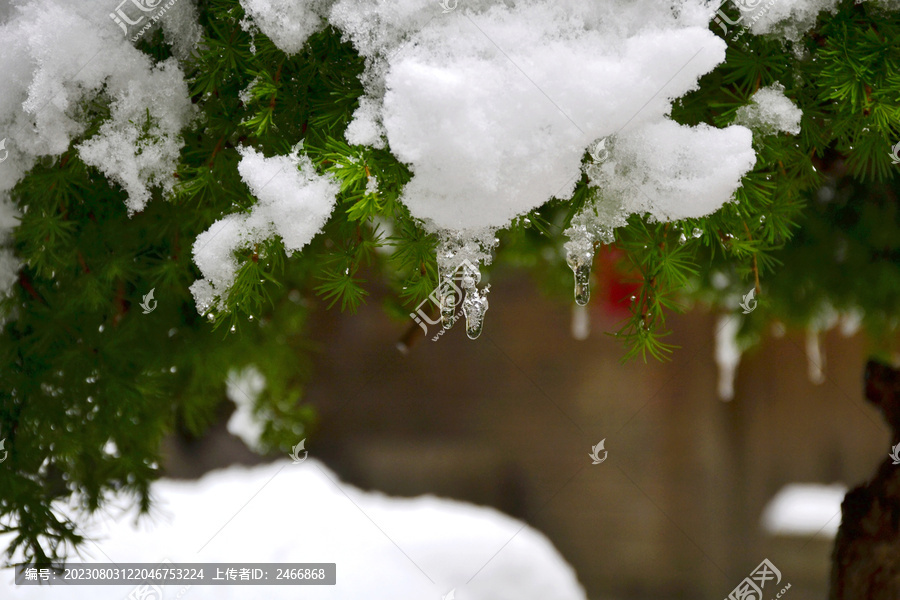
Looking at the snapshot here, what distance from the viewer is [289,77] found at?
39cm

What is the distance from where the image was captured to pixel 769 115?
0.37 m

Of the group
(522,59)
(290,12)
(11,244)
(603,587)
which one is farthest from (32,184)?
(603,587)

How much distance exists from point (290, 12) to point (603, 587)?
0.88 metres

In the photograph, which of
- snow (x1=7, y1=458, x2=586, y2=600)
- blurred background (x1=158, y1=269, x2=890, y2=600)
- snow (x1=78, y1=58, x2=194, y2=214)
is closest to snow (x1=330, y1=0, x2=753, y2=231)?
snow (x1=78, y1=58, x2=194, y2=214)

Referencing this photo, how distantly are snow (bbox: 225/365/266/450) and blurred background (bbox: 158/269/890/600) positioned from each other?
2.4 inches

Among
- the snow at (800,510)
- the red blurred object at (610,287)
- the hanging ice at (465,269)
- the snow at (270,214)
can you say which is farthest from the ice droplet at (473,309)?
the snow at (800,510)

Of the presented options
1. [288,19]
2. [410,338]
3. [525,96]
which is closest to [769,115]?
[525,96]

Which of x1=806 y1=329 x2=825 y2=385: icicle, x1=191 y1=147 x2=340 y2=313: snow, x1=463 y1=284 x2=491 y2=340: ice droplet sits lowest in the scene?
x1=806 y1=329 x2=825 y2=385: icicle

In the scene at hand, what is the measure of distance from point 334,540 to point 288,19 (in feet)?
2.29

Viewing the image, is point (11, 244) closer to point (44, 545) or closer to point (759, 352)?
point (44, 545)

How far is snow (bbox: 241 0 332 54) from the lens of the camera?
1.14 ft

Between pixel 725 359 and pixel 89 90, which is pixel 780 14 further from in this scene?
pixel 725 359

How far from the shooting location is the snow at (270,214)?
34 cm

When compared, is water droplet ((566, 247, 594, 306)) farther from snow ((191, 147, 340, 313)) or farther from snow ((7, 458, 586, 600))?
snow ((7, 458, 586, 600))
